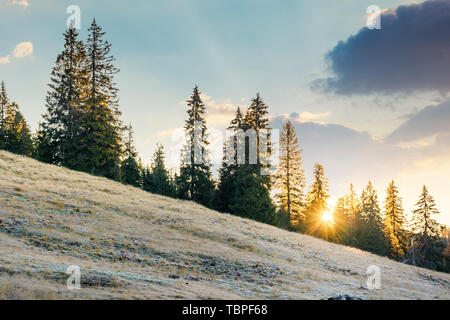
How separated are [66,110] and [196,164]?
17.2 metres

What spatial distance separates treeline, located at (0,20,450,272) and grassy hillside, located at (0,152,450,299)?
11.4 m

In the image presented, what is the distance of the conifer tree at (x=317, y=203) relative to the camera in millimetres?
41719

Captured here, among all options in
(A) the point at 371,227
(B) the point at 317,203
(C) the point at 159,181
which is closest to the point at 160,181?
(C) the point at 159,181

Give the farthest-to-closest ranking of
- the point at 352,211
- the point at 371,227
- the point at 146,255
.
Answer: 1. the point at 352,211
2. the point at 371,227
3. the point at 146,255

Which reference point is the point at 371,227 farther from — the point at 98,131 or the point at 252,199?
the point at 98,131

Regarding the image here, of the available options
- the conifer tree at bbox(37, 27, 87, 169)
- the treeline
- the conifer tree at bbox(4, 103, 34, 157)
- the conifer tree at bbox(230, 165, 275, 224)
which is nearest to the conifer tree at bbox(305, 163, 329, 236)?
the treeline

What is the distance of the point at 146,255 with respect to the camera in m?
12.8

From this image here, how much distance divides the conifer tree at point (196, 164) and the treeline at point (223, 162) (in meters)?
0.13

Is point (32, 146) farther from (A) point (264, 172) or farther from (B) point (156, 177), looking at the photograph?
(A) point (264, 172)

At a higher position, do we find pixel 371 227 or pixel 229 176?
pixel 229 176

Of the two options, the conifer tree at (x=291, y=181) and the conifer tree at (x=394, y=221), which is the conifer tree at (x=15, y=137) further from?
the conifer tree at (x=394, y=221)

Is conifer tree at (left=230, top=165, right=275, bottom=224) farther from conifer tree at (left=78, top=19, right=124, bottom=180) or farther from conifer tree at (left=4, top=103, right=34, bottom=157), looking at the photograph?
conifer tree at (left=4, top=103, right=34, bottom=157)

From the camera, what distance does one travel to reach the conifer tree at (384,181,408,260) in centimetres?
4988
